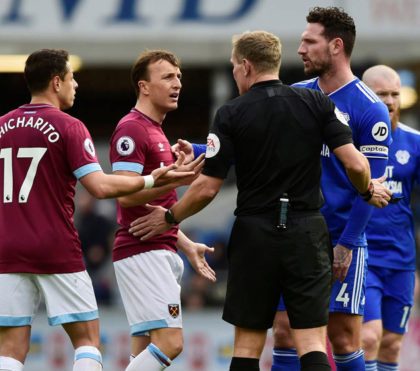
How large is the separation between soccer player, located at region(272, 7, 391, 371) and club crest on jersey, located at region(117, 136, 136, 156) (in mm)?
1327

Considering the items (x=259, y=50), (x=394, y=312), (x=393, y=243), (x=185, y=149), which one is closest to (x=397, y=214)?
(x=393, y=243)

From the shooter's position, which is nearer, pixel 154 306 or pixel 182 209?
pixel 182 209

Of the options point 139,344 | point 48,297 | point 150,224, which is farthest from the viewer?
point 139,344

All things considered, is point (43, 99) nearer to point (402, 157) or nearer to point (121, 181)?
point (121, 181)

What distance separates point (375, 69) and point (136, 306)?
3.01 meters

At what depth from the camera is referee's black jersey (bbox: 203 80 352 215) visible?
714cm

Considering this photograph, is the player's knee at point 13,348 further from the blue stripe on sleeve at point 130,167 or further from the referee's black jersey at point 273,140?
the referee's black jersey at point 273,140

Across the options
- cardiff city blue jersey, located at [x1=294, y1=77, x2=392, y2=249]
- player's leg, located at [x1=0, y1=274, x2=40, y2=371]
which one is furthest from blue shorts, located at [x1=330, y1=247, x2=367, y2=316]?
player's leg, located at [x1=0, y1=274, x2=40, y2=371]

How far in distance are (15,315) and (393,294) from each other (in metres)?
3.58

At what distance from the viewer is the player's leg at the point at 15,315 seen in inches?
294

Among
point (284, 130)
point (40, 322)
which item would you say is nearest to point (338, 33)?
point (284, 130)

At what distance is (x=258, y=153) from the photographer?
23.5ft

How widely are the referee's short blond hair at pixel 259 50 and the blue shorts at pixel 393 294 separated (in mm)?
2868

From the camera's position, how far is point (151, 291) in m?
7.98
